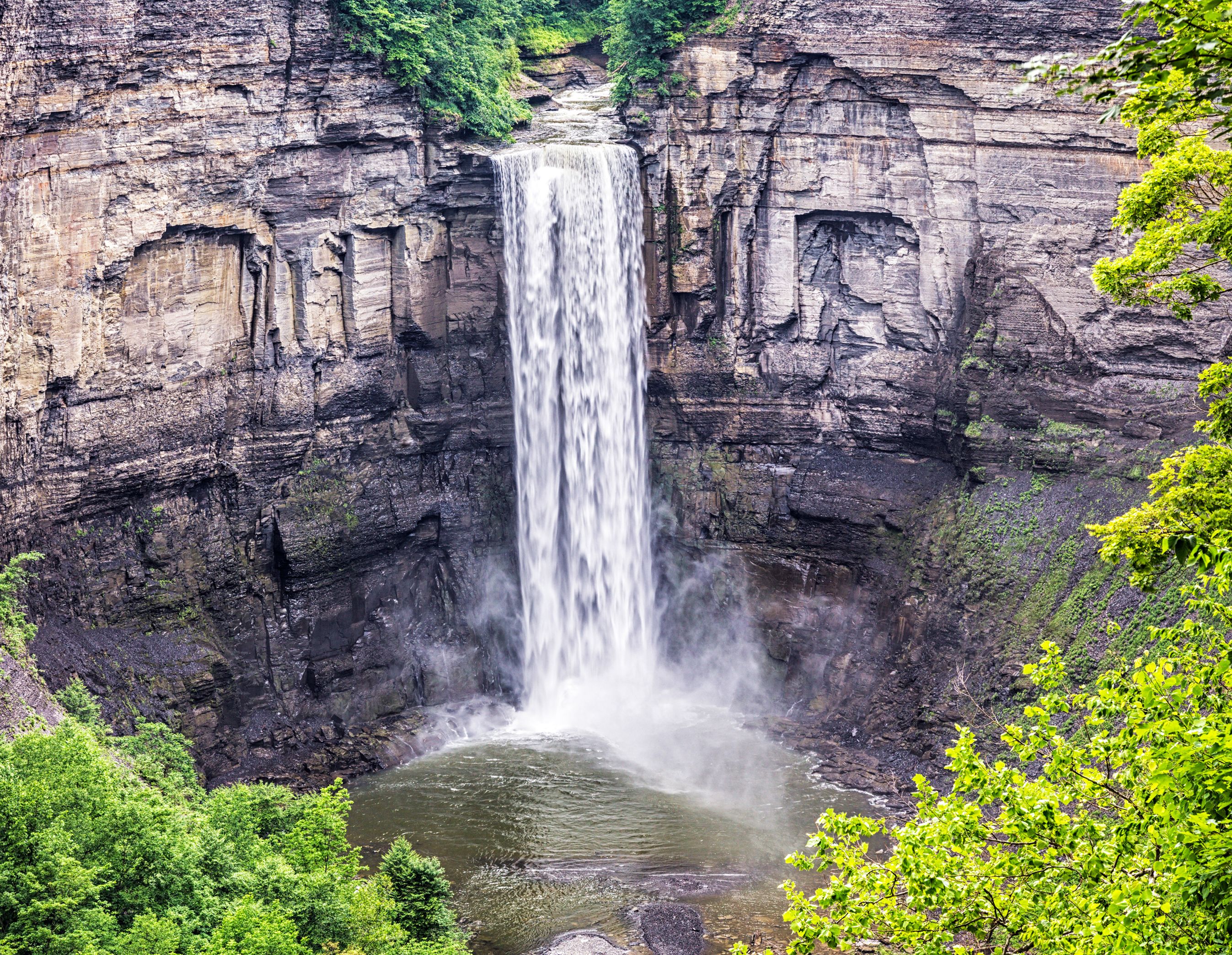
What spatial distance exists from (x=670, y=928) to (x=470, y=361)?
20.0m

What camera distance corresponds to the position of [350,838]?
33.8 metres

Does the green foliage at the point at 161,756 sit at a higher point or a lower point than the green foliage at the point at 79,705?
lower

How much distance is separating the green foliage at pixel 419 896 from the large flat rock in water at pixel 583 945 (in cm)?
221

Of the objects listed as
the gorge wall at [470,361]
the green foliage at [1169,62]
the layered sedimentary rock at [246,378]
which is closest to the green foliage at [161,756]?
the layered sedimentary rock at [246,378]

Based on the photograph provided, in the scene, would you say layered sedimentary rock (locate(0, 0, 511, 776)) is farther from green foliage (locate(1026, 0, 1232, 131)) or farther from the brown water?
green foliage (locate(1026, 0, 1232, 131))

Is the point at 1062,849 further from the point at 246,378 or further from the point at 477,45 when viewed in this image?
the point at 477,45

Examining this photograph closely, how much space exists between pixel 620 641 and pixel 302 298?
1465 cm

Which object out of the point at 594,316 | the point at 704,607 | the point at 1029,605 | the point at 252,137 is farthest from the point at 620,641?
the point at 252,137

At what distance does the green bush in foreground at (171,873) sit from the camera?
2022cm

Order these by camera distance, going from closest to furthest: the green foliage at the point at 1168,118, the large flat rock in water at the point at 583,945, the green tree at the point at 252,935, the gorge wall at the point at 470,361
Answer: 1. the green foliage at the point at 1168,118
2. the green tree at the point at 252,935
3. the large flat rock in water at the point at 583,945
4. the gorge wall at the point at 470,361

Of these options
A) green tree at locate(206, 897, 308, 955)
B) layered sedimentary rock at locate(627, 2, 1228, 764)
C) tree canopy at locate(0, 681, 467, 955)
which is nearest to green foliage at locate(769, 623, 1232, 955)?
green tree at locate(206, 897, 308, 955)

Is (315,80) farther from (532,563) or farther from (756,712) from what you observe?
(756,712)

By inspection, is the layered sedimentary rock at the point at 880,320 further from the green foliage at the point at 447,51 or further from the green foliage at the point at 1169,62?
the green foliage at the point at 1169,62

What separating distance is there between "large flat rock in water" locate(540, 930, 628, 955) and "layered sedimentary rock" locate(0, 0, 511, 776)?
35.5ft
